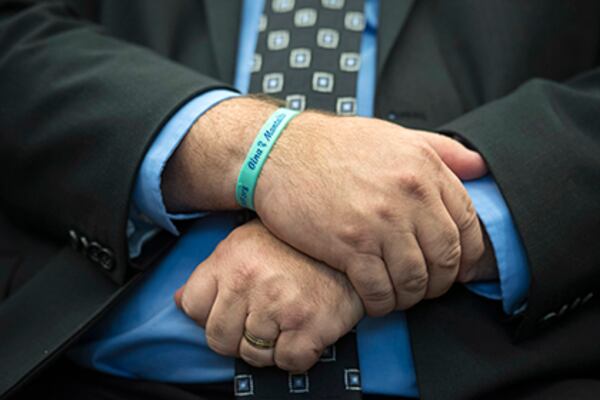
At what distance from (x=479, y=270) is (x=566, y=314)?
0.15 metres

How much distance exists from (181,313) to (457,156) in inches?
17.4

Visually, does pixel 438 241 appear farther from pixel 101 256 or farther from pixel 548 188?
pixel 101 256

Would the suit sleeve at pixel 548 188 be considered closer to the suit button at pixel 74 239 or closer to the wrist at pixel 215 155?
the wrist at pixel 215 155

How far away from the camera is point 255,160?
0.80 metres

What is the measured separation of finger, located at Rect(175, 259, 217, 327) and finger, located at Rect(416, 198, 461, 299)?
27 centimetres

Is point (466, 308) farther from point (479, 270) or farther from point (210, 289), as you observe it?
point (210, 289)

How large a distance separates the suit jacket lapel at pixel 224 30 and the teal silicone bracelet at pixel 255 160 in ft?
0.88

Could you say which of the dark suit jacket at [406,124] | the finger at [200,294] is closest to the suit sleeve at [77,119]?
the dark suit jacket at [406,124]

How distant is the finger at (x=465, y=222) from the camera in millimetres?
778

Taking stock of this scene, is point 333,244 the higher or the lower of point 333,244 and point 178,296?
the higher

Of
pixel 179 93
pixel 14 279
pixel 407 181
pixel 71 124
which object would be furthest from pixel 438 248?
pixel 14 279

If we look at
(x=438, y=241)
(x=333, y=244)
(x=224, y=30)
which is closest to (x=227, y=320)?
(x=333, y=244)

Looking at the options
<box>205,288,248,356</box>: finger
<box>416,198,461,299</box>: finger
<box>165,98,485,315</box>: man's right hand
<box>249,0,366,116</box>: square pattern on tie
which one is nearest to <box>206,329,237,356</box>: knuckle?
<box>205,288,248,356</box>: finger

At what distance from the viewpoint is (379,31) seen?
3.41 ft
